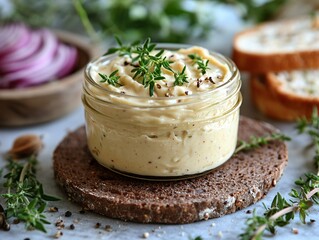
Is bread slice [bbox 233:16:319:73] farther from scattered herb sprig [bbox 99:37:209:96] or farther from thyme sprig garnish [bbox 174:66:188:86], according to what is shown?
thyme sprig garnish [bbox 174:66:188:86]

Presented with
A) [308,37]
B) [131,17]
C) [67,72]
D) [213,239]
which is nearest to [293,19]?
[308,37]

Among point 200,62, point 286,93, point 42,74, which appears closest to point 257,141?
point 200,62

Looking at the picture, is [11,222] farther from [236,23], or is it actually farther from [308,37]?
[236,23]

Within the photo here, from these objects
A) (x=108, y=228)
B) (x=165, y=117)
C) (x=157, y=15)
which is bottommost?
(x=108, y=228)

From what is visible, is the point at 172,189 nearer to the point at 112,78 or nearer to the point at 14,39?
the point at 112,78

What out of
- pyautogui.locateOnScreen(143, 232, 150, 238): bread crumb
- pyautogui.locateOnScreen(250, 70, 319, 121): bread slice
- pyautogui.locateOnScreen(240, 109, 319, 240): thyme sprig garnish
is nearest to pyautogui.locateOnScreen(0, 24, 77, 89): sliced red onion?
pyautogui.locateOnScreen(250, 70, 319, 121): bread slice
